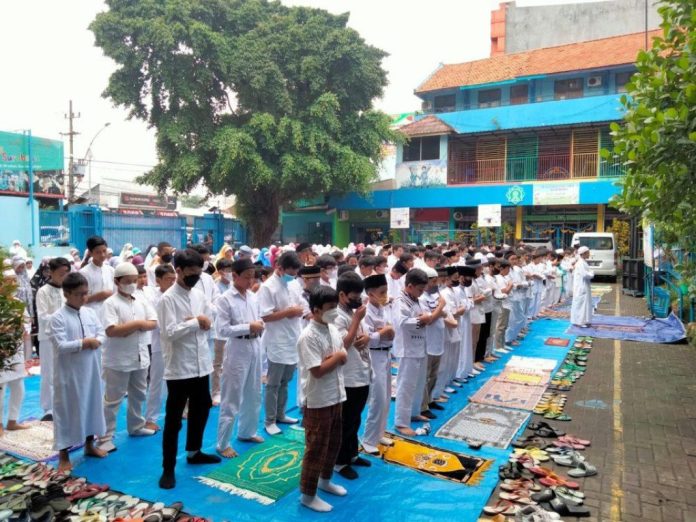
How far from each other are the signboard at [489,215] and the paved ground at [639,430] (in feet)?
46.4

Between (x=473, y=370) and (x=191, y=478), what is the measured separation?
15.5 ft

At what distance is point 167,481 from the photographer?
13.3ft

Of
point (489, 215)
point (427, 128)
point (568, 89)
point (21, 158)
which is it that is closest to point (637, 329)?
point (489, 215)

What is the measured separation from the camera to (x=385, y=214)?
28.2 m

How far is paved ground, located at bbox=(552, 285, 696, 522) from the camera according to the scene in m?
3.98

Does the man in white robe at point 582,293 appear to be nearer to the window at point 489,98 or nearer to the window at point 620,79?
the window at point 620,79

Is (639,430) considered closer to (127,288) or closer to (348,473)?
(348,473)

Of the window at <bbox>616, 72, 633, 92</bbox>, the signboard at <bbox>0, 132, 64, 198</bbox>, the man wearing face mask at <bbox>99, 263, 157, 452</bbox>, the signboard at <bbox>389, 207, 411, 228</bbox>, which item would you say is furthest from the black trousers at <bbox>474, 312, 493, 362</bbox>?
the window at <bbox>616, 72, 633, 92</bbox>

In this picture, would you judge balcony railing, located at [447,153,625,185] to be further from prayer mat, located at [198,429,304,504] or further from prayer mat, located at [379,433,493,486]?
prayer mat, located at [198,429,304,504]

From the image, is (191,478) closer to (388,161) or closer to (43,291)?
(43,291)

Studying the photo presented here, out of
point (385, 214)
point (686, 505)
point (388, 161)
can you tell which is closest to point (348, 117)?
point (388, 161)

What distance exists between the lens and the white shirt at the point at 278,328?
5180 millimetres

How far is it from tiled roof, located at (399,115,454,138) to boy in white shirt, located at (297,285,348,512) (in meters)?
23.1

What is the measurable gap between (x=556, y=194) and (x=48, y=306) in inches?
852
